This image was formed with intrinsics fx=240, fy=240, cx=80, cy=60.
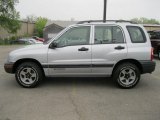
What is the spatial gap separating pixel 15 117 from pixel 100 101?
198 cm

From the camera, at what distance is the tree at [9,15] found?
4356 cm

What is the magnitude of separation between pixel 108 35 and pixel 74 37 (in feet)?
3.12

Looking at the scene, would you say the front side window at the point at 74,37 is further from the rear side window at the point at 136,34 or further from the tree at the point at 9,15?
the tree at the point at 9,15

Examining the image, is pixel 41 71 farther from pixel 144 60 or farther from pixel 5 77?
pixel 144 60

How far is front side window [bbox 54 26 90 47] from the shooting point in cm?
661

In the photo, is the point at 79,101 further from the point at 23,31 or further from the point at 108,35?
the point at 23,31

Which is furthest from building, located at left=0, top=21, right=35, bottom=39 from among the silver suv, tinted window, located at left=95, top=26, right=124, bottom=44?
tinted window, located at left=95, top=26, right=124, bottom=44

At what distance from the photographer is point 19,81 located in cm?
675

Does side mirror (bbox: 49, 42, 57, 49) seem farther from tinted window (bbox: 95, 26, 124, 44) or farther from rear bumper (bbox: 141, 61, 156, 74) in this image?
rear bumper (bbox: 141, 61, 156, 74)

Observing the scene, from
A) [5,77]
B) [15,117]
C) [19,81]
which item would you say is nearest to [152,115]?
[15,117]

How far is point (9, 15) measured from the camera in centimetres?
4481

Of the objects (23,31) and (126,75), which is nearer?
(126,75)

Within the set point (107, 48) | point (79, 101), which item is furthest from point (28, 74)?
point (107, 48)

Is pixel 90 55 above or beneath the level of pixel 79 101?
above
